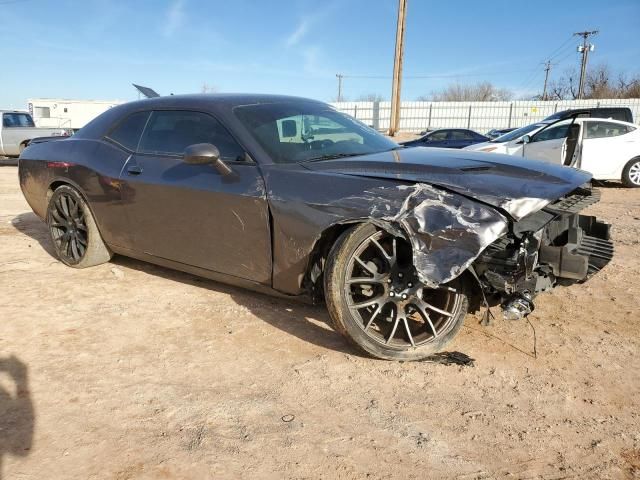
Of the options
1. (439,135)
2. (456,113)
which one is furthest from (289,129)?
(456,113)

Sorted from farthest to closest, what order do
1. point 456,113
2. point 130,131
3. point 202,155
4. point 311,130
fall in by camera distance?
point 456,113 < point 130,131 < point 311,130 < point 202,155

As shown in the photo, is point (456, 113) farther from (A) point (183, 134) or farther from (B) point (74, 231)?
(A) point (183, 134)

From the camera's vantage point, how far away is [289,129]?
3.40 meters

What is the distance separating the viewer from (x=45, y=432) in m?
2.14

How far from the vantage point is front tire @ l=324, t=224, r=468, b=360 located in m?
2.63

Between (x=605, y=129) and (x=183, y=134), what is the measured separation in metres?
9.13

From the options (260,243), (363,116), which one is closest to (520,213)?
(260,243)

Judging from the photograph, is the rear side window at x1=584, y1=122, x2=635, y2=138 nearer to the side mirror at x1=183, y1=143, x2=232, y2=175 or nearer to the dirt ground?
the dirt ground

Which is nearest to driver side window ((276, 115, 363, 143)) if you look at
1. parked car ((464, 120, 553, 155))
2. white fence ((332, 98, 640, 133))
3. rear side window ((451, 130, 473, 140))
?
parked car ((464, 120, 553, 155))

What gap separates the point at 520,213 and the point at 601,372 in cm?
101

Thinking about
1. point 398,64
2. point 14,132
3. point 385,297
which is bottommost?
point 385,297

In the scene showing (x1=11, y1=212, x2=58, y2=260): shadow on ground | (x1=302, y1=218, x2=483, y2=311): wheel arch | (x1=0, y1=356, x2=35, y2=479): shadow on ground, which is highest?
(x1=302, y1=218, x2=483, y2=311): wheel arch

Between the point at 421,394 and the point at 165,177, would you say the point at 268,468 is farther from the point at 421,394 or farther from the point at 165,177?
the point at 165,177

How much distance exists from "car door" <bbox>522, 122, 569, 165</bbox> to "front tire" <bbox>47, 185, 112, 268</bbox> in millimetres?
8429
